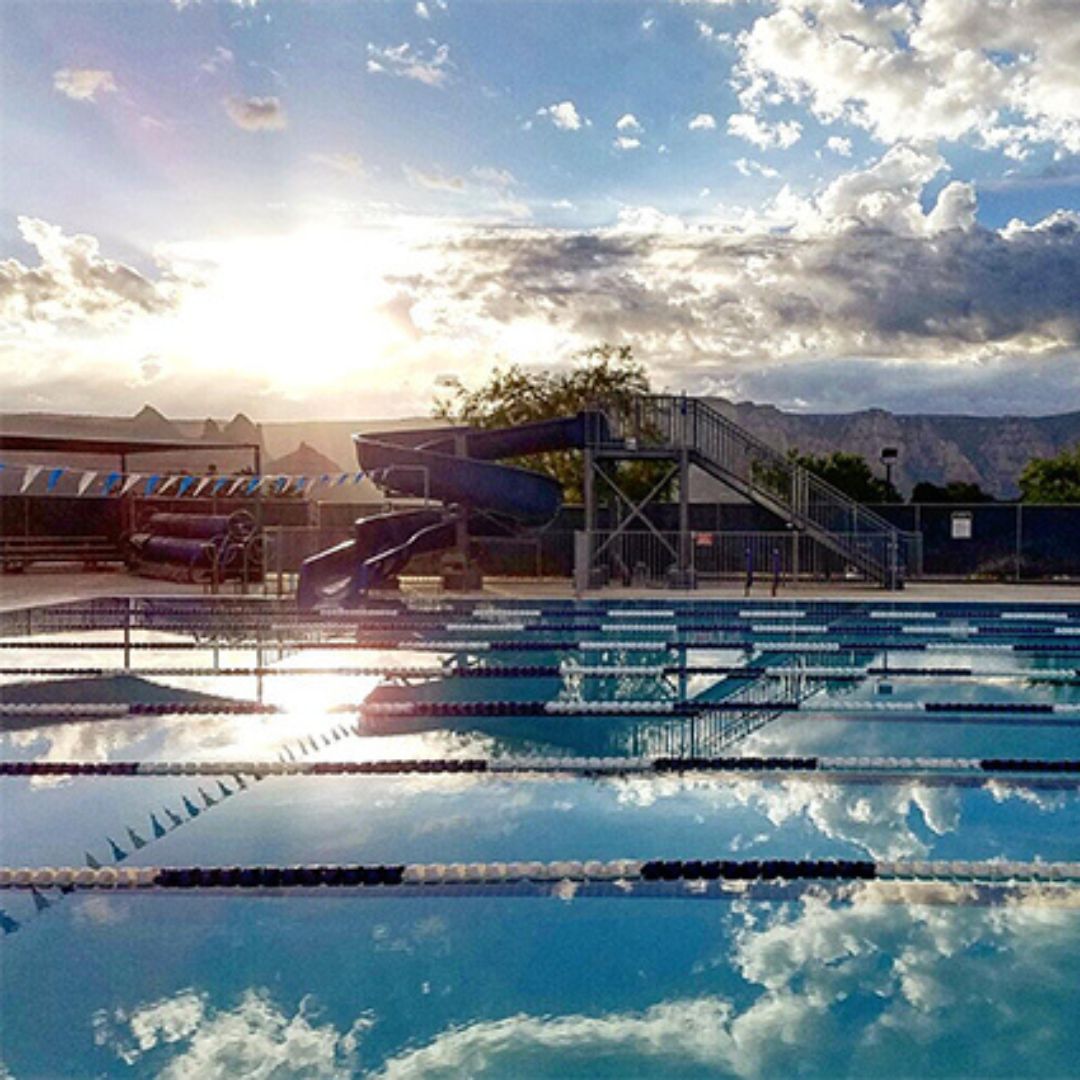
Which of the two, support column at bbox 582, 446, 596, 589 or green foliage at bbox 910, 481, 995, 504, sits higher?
green foliage at bbox 910, 481, 995, 504

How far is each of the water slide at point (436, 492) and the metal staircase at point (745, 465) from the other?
96 centimetres

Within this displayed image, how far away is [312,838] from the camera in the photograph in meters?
5.09

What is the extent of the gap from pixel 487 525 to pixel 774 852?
1213cm

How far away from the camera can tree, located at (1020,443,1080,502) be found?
36906mm

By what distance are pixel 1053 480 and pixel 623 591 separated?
1117 inches

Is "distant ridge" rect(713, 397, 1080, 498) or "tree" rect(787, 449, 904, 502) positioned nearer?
"tree" rect(787, 449, 904, 502)

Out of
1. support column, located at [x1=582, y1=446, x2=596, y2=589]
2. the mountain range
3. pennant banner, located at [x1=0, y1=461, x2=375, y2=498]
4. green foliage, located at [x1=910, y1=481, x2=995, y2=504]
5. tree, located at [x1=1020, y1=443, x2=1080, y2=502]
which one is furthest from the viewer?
the mountain range

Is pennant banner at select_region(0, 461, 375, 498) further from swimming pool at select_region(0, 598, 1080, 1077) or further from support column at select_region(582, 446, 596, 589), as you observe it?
swimming pool at select_region(0, 598, 1080, 1077)

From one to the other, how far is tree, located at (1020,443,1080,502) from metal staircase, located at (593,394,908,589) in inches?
871

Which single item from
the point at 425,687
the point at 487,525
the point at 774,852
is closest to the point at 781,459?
the point at 487,525

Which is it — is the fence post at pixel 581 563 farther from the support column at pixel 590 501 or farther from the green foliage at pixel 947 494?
the green foliage at pixel 947 494

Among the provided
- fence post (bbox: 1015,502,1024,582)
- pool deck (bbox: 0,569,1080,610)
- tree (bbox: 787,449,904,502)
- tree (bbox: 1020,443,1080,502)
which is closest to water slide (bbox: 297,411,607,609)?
pool deck (bbox: 0,569,1080,610)

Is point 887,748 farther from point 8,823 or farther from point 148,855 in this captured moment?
point 8,823

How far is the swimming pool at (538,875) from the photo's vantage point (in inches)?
134
